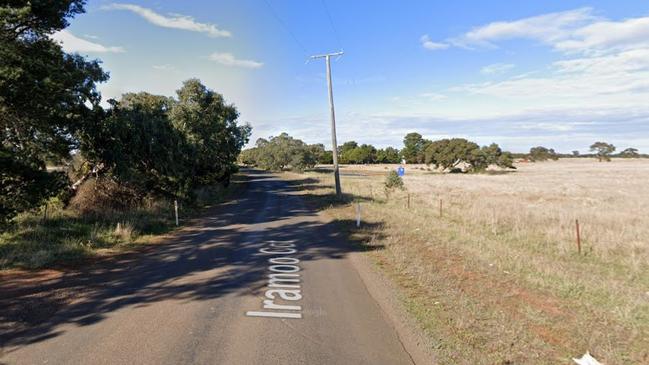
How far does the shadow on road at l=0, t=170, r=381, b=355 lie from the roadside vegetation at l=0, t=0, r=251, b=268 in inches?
70.7

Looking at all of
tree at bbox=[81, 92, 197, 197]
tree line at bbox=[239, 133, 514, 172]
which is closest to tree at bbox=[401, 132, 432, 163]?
tree line at bbox=[239, 133, 514, 172]

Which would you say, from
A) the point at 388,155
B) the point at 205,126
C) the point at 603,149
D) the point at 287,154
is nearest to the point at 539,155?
the point at 603,149

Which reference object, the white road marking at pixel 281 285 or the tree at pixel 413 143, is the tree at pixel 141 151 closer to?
the white road marking at pixel 281 285

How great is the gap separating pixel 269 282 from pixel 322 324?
2421 mm

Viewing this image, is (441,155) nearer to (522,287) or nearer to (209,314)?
(522,287)

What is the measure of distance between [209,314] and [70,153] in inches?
524

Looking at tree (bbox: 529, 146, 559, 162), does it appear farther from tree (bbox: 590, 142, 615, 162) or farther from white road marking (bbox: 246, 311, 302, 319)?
white road marking (bbox: 246, 311, 302, 319)

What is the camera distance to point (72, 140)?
1506 centimetres

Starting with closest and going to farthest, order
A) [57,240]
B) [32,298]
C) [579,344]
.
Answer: [579,344] → [32,298] → [57,240]


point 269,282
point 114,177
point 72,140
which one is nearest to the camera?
point 269,282

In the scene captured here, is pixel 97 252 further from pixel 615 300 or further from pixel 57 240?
pixel 615 300

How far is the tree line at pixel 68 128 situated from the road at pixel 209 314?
3960 millimetres

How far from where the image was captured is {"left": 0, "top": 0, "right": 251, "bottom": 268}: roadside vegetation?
10141 mm

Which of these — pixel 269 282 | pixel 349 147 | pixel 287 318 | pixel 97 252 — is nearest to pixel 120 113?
pixel 97 252
